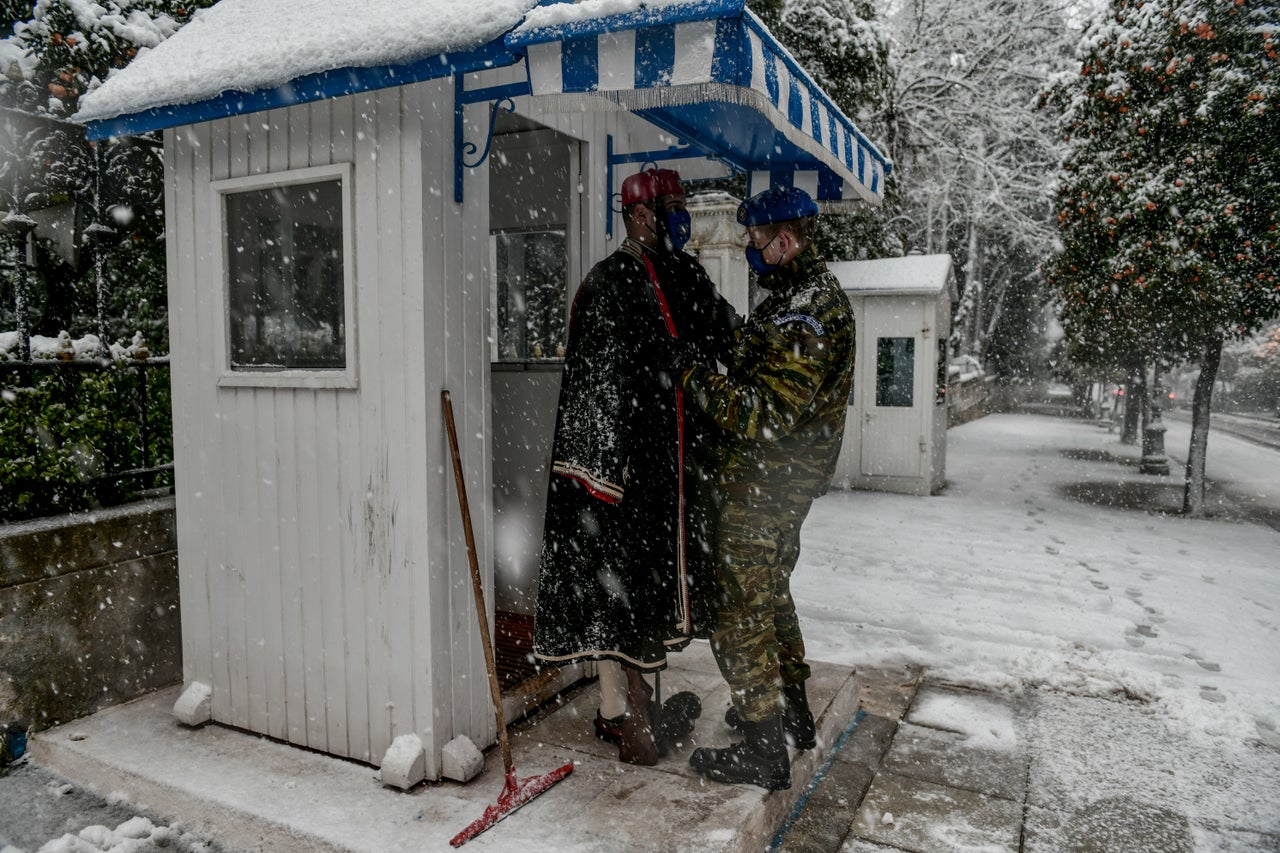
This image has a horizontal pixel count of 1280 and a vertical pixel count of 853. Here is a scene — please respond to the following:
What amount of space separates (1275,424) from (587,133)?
42.8 metres

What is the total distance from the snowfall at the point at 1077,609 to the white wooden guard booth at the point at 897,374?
2.26 feet

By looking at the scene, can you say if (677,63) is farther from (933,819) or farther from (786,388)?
(933,819)

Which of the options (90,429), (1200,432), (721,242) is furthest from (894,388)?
(90,429)

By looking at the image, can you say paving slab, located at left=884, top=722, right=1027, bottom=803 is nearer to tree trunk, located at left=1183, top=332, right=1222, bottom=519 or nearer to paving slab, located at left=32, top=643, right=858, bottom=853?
paving slab, located at left=32, top=643, right=858, bottom=853

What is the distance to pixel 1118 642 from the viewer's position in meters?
5.64

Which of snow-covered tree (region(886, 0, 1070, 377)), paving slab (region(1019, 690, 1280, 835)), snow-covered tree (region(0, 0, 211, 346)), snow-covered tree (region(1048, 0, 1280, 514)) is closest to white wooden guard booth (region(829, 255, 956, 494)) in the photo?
snow-covered tree (region(1048, 0, 1280, 514))

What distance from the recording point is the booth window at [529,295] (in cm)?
462

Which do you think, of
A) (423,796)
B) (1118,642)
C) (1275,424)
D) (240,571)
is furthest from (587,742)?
(1275,424)

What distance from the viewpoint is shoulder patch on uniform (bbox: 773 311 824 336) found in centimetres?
294

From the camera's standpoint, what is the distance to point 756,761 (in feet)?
10.2

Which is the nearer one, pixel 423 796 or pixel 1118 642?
pixel 423 796

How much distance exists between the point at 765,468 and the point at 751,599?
483 mm

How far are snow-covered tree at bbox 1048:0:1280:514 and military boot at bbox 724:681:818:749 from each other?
7.63 meters

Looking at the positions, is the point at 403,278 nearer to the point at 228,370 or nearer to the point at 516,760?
the point at 228,370
